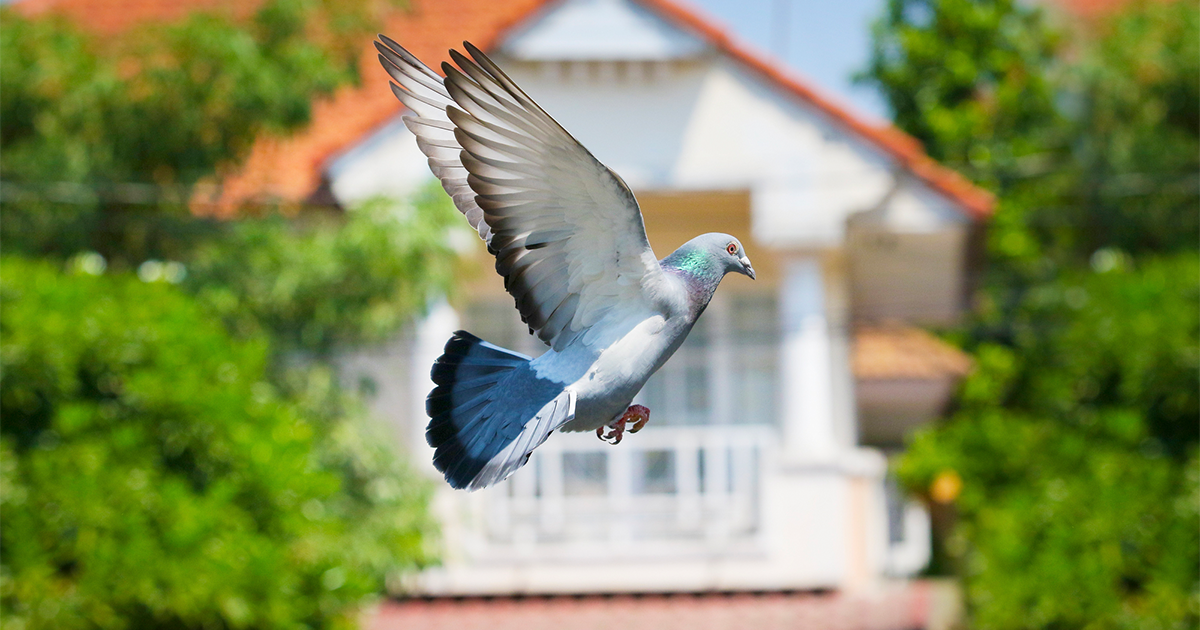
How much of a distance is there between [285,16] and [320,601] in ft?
11.5

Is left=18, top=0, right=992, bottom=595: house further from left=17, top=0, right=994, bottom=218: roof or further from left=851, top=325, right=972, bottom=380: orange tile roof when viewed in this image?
left=851, top=325, right=972, bottom=380: orange tile roof

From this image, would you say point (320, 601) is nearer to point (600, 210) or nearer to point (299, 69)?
point (299, 69)

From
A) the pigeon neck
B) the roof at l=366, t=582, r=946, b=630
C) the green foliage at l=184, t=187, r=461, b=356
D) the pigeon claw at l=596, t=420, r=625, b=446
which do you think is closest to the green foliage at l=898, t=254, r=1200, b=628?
the roof at l=366, t=582, r=946, b=630

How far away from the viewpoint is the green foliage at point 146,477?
6.07 m

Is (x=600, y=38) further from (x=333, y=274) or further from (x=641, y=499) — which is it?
(x=641, y=499)

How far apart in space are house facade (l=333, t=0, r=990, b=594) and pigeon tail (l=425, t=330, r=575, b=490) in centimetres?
753

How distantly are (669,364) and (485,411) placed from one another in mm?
9044

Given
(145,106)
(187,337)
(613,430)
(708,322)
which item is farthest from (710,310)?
(613,430)

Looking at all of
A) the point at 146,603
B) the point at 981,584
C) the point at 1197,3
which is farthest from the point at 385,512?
the point at 1197,3

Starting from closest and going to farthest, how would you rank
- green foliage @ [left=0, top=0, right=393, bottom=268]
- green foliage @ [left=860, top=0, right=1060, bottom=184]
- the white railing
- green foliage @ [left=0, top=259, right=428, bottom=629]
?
green foliage @ [left=0, top=259, right=428, bottom=629]
green foliage @ [left=0, top=0, right=393, bottom=268]
the white railing
green foliage @ [left=860, top=0, right=1060, bottom=184]

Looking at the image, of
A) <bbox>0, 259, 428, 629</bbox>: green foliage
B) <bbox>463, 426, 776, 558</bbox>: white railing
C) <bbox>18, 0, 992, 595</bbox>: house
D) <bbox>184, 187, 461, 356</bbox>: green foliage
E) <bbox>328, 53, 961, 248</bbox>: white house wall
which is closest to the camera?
<bbox>0, 259, 428, 629</bbox>: green foliage

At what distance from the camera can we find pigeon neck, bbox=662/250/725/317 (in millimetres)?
1362

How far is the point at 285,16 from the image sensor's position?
7.73 metres

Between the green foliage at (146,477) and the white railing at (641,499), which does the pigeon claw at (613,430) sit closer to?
the green foliage at (146,477)
